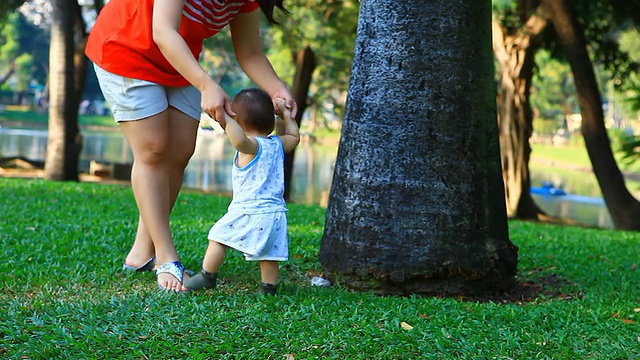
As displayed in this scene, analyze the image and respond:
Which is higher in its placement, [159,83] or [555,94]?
[555,94]

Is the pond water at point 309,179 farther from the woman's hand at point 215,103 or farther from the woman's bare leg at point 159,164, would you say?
the woman's hand at point 215,103

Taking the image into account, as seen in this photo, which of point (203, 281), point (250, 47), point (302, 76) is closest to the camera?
point (203, 281)

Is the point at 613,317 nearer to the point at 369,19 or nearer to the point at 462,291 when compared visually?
the point at 462,291

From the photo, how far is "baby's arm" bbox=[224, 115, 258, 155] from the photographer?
3502mm

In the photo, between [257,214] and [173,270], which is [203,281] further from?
[257,214]

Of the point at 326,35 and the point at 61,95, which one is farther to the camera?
the point at 326,35

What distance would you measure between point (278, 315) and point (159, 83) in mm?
1419

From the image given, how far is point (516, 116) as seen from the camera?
42.4 feet

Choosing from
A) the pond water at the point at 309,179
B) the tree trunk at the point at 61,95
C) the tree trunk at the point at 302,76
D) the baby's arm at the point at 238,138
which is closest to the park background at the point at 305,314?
the baby's arm at the point at 238,138

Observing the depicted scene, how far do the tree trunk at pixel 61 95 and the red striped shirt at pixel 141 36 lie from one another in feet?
28.8

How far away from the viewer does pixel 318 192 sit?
20.6 m

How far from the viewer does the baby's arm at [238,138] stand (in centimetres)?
350

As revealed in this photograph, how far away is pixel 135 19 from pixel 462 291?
2250mm

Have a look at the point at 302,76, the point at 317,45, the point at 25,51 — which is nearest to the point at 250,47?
the point at 302,76
